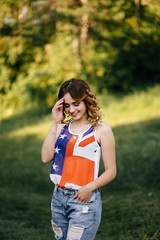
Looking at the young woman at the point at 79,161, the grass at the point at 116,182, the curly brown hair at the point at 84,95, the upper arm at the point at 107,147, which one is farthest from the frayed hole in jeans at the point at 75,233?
the grass at the point at 116,182

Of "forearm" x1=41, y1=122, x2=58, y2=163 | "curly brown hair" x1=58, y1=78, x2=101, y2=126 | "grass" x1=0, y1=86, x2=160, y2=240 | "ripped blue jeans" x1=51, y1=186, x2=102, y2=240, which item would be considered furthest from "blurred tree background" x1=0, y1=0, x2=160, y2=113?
"ripped blue jeans" x1=51, y1=186, x2=102, y2=240

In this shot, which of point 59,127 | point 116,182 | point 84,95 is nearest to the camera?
point 84,95

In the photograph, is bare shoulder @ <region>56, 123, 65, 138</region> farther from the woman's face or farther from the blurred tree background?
the blurred tree background

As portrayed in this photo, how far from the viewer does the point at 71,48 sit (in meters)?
12.1

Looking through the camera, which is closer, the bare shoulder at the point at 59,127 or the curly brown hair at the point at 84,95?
the curly brown hair at the point at 84,95

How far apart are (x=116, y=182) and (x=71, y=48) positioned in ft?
25.6

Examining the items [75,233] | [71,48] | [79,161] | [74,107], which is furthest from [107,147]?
[71,48]

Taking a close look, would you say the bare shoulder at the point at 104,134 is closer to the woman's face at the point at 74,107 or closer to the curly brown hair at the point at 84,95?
the curly brown hair at the point at 84,95

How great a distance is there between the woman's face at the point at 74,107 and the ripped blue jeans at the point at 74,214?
19.8 inches

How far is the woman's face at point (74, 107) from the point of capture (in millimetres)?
2045

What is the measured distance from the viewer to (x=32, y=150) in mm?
7895

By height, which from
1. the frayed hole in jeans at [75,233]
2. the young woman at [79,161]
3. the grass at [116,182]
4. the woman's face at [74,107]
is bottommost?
the grass at [116,182]

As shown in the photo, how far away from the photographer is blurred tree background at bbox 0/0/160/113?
10734mm

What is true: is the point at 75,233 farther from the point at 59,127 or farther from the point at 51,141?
the point at 59,127
